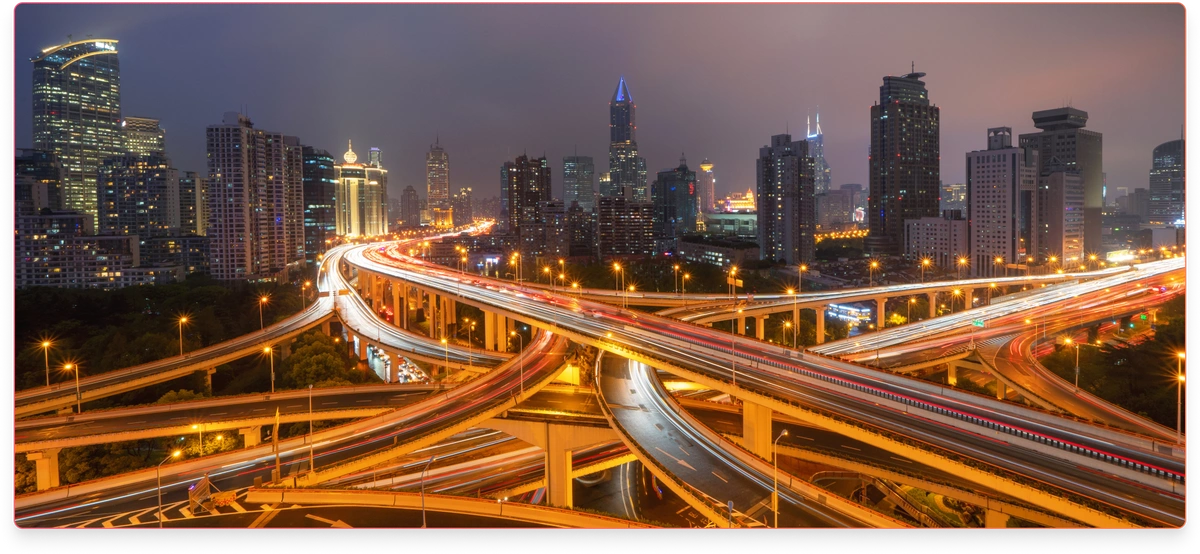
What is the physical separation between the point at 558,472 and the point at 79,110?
35.0 feet

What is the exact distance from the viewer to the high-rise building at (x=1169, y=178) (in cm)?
299

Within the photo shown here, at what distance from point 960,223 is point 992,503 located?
23.6 metres

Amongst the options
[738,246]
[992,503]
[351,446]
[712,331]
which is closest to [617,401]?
[712,331]

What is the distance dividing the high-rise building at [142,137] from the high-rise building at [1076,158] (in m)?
19.2

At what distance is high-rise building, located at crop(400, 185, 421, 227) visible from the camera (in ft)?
229

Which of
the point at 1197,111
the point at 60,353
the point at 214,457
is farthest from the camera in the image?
the point at 60,353

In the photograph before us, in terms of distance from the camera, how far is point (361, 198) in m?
54.8

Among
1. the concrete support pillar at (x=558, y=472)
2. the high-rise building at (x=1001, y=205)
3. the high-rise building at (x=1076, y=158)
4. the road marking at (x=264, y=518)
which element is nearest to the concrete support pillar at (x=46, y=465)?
the road marking at (x=264, y=518)

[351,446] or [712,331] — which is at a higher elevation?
[712,331]

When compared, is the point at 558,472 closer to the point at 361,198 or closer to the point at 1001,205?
the point at 1001,205

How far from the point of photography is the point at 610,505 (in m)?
7.59

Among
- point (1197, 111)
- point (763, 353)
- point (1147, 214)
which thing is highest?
point (1197, 111)

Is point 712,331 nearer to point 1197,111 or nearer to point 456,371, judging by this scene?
point 456,371

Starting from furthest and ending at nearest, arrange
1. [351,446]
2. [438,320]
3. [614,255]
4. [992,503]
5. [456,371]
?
1. [614,255]
2. [438,320]
3. [456,371]
4. [351,446]
5. [992,503]
